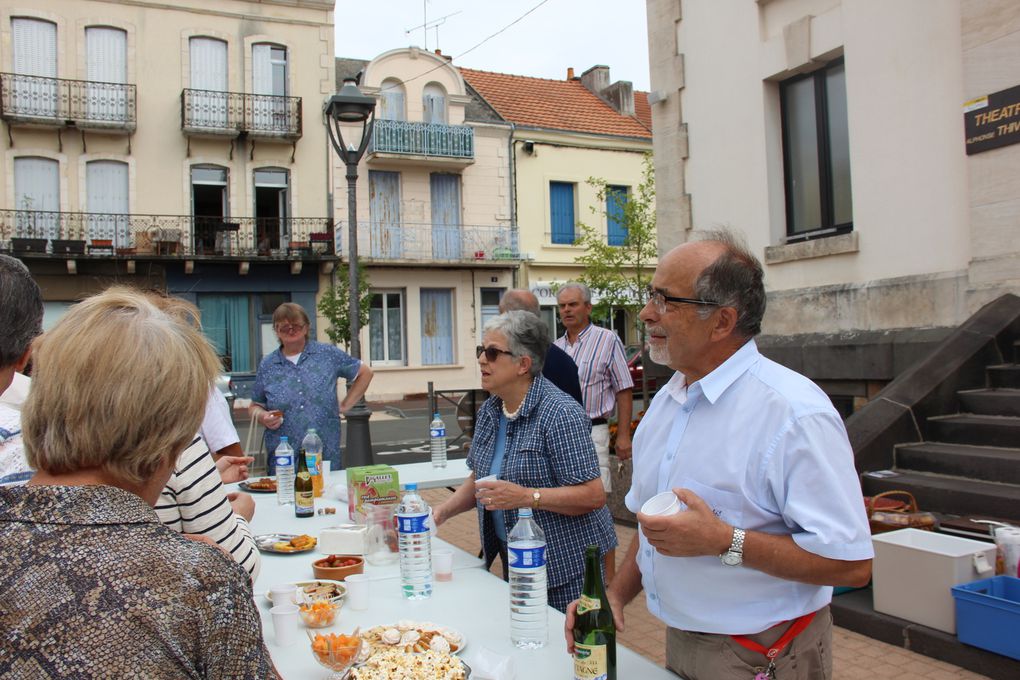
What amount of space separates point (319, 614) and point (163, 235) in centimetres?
2107

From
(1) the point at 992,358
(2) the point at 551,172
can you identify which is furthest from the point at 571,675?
(2) the point at 551,172

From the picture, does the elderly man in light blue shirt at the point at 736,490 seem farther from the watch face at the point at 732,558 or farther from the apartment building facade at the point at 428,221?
the apartment building facade at the point at 428,221

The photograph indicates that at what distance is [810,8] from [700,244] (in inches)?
270

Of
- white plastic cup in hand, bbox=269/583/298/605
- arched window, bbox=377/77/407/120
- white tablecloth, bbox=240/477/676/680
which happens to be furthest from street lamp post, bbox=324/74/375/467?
arched window, bbox=377/77/407/120

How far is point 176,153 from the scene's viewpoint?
22.1m

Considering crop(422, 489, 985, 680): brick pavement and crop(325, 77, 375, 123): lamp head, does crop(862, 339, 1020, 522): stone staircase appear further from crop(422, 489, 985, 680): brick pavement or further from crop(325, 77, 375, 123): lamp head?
crop(325, 77, 375, 123): lamp head

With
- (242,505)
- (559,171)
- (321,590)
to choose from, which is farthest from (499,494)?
(559,171)

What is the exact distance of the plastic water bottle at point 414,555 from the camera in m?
2.83

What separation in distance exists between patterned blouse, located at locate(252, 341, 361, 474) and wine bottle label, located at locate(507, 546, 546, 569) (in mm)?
3571

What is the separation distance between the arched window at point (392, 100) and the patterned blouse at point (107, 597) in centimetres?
2456

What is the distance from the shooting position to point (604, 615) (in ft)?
6.97

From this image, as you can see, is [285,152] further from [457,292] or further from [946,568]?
[946,568]

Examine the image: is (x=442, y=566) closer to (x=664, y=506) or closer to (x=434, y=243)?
(x=664, y=506)

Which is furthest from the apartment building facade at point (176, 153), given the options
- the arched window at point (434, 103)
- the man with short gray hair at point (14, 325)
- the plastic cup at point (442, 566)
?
the plastic cup at point (442, 566)
